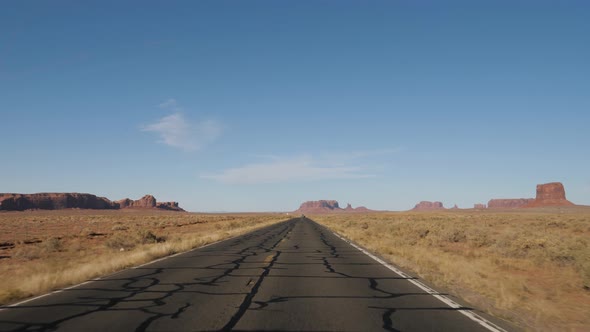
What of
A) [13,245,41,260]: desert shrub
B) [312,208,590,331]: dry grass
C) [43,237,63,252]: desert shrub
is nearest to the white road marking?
[312,208,590,331]: dry grass

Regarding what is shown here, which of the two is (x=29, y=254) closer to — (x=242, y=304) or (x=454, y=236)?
(x=242, y=304)

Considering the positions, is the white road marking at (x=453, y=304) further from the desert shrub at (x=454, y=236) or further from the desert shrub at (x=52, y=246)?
the desert shrub at (x=52, y=246)

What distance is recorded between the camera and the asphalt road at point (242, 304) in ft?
21.3

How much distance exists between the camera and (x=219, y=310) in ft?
24.6

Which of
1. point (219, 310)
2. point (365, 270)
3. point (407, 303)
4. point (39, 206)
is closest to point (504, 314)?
point (407, 303)

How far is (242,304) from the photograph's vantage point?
26.3 feet

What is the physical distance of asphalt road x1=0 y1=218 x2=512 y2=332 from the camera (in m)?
6.50

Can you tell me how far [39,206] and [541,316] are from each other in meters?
227

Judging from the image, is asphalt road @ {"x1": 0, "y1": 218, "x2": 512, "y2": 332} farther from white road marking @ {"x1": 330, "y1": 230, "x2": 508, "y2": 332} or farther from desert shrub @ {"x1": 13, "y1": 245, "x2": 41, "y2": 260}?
desert shrub @ {"x1": 13, "y1": 245, "x2": 41, "y2": 260}

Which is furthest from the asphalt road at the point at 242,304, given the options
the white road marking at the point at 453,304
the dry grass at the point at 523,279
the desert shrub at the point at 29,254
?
the desert shrub at the point at 29,254

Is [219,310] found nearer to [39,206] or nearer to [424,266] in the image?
[424,266]

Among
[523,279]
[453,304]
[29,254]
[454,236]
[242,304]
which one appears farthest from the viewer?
[454,236]

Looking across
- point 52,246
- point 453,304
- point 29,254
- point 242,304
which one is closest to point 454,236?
point 453,304

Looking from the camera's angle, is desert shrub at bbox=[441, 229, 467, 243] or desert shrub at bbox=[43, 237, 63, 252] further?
desert shrub at bbox=[441, 229, 467, 243]
